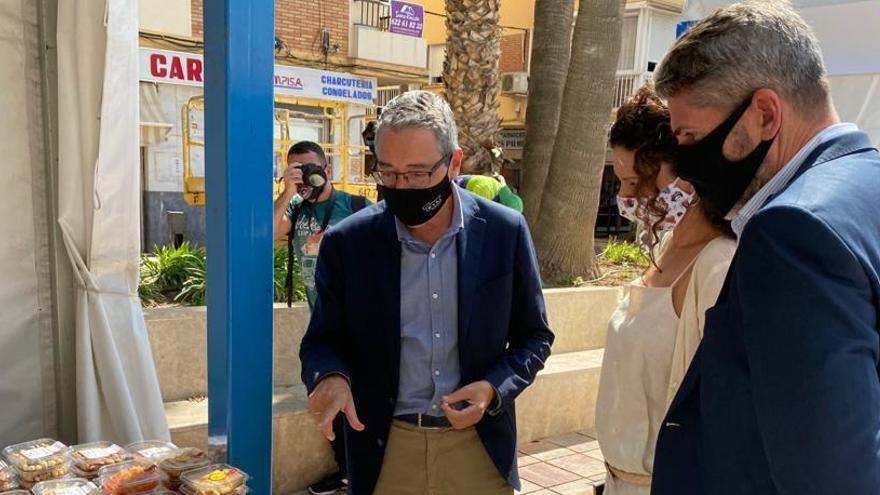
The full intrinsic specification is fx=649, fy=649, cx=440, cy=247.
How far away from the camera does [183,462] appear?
6.34 ft

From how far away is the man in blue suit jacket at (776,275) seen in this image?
3.06 ft

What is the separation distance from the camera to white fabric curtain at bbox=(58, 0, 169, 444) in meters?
2.18

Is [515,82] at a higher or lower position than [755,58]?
higher

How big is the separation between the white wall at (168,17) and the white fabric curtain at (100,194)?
11648mm

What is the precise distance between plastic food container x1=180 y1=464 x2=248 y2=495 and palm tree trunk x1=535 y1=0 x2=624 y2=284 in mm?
5290

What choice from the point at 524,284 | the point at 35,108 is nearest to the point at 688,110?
the point at 524,284

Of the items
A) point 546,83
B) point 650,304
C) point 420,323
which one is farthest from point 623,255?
point 420,323

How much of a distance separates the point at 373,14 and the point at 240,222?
51.5 ft

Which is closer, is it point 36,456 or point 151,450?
point 36,456

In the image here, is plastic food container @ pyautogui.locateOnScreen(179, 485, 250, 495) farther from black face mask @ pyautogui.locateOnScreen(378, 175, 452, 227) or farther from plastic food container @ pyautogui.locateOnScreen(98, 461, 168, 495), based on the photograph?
black face mask @ pyautogui.locateOnScreen(378, 175, 452, 227)

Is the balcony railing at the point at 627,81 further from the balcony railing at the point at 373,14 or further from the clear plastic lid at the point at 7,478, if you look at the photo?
the clear plastic lid at the point at 7,478

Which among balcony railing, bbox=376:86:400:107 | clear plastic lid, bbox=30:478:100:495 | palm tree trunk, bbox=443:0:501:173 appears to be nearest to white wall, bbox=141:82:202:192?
balcony railing, bbox=376:86:400:107

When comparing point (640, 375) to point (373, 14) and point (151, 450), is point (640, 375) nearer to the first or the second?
point (151, 450)

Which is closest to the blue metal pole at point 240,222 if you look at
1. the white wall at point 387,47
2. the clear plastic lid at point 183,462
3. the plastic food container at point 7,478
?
the clear plastic lid at point 183,462
